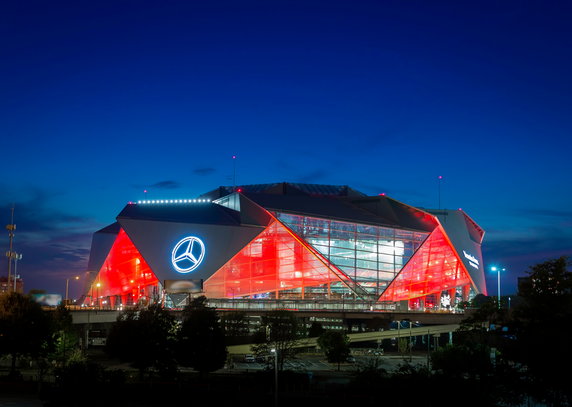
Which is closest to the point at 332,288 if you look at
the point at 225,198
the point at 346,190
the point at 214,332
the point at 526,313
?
the point at 225,198

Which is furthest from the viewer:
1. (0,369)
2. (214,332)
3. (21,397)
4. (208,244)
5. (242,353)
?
(208,244)

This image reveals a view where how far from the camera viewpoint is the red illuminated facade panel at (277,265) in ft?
360

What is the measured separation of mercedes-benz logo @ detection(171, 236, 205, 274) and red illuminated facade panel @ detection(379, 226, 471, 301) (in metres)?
30.4

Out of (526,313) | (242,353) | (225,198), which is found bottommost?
(242,353)

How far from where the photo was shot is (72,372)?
41.9 metres

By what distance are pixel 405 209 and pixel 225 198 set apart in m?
32.4

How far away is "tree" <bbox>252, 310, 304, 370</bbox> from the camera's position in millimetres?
73688

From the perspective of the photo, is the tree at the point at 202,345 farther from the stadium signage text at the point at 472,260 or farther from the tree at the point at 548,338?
the stadium signage text at the point at 472,260

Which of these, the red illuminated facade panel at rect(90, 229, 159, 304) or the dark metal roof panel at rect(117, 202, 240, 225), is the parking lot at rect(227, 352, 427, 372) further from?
the red illuminated facade panel at rect(90, 229, 159, 304)

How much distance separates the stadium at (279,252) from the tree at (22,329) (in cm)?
4188

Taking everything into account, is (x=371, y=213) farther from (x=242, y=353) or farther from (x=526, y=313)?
(x=526, y=313)

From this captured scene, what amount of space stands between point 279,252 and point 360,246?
13.9m

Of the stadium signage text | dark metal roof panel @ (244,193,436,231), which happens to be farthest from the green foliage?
the stadium signage text

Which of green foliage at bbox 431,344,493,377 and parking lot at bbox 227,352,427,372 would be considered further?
parking lot at bbox 227,352,427,372
